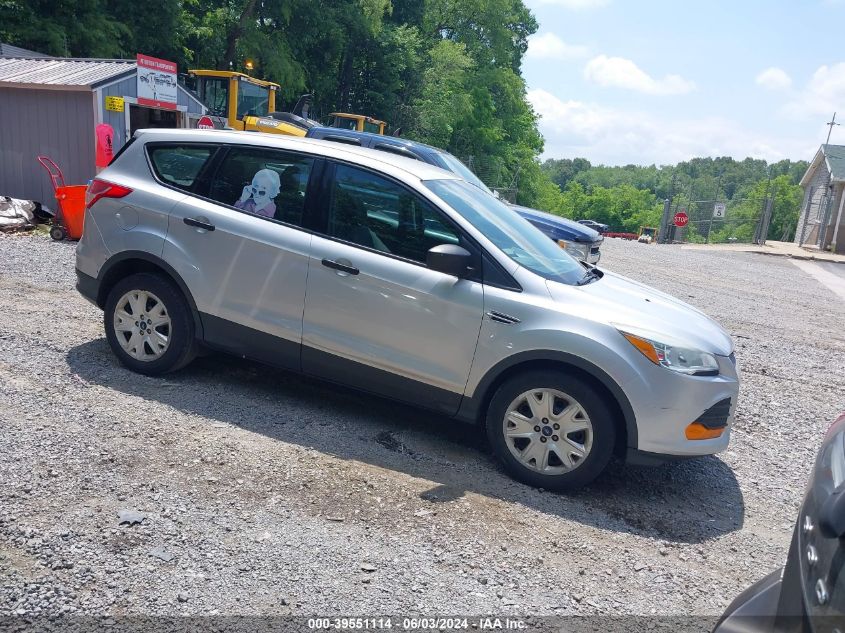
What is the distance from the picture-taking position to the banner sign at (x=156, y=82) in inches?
532

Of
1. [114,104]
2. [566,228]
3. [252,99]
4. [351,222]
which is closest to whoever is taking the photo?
[351,222]

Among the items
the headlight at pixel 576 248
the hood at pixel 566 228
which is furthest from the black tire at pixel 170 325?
the headlight at pixel 576 248

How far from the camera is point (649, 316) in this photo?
416cm

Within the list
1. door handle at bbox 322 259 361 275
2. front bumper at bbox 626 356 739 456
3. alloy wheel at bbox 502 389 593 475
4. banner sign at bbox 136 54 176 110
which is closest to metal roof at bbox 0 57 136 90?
banner sign at bbox 136 54 176 110

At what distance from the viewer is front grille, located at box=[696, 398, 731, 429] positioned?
3.99m

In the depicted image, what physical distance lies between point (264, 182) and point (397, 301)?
1.37 meters

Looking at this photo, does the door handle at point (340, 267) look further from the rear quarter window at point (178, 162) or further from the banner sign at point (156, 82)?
the banner sign at point (156, 82)

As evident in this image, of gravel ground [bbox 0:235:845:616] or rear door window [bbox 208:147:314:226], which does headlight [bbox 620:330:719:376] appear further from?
rear door window [bbox 208:147:314:226]

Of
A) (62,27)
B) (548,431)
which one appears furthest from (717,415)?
(62,27)

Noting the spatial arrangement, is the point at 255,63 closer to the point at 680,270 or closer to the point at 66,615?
the point at 680,270

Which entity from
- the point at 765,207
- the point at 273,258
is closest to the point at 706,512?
the point at 273,258

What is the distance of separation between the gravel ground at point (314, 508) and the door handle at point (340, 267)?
42.6 inches

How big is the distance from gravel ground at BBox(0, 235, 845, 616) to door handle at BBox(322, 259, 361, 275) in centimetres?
108

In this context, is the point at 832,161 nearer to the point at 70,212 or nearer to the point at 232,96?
the point at 232,96
